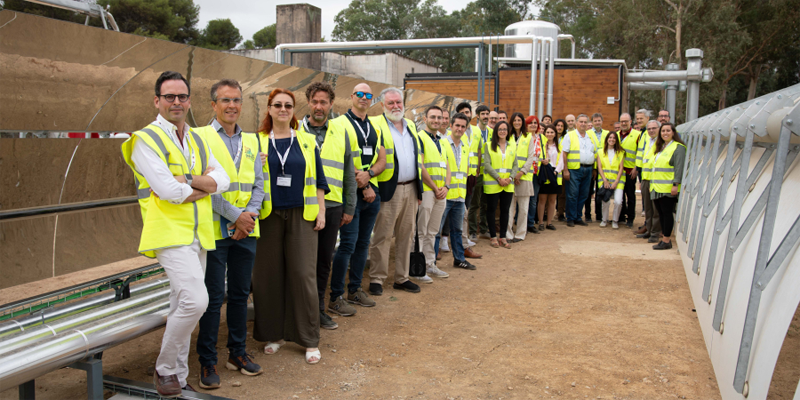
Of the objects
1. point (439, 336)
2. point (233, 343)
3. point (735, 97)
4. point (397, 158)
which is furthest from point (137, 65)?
point (735, 97)

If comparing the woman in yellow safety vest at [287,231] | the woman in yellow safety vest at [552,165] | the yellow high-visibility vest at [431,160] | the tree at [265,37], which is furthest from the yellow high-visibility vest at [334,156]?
the tree at [265,37]

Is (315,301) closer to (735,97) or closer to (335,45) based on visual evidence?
(335,45)

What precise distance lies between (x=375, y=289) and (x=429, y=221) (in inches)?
44.9

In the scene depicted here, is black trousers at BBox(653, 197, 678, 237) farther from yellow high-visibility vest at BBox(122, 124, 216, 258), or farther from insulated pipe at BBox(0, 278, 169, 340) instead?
yellow high-visibility vest at BBox(122, 124, 216, 258)

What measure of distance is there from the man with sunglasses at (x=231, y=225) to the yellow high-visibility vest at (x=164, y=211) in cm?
30

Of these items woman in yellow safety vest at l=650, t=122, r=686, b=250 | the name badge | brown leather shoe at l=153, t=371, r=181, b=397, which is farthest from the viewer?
woman in yellow safety vest at l=650, t=122, r=686, b=250

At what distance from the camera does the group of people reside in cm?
303

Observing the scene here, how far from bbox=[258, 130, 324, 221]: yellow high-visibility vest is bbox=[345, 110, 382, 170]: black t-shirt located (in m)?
0.97

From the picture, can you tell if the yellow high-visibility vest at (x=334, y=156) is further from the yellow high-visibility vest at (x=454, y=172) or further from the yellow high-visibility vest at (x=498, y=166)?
the yellow high-visibility vest at (x=498, y=166)

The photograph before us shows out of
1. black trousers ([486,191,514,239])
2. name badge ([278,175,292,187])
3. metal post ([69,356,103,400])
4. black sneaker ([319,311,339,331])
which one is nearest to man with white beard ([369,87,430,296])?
black sneaker ([319,311,339,331])

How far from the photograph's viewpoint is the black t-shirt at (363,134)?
4977 millimetres

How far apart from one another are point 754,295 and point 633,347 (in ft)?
5.69

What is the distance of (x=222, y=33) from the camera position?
43750 mm

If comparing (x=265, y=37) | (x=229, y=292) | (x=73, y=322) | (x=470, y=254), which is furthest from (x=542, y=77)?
(x=265, y=37)
